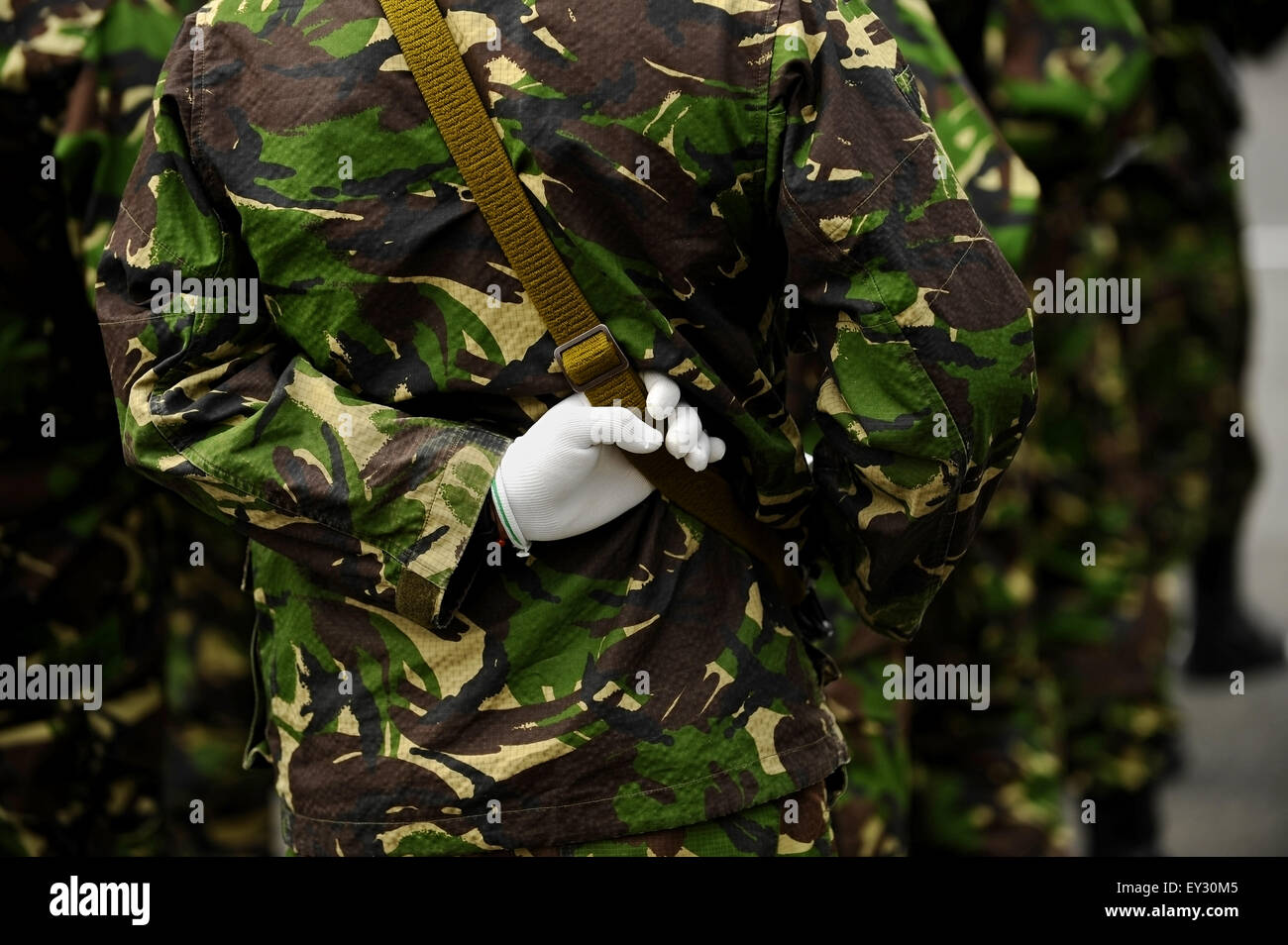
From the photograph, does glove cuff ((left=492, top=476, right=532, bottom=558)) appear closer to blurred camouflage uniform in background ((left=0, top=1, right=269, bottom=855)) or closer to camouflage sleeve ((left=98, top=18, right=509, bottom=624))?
camouflage sleeve ((left=98, top=18, right=509, bottom=624))

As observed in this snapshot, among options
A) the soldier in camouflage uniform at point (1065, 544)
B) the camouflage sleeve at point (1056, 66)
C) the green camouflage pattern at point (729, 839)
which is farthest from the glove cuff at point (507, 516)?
the camouflage sleeve at point (1056, 66)

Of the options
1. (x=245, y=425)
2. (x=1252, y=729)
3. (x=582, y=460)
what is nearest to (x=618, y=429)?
(x=582, y=460)

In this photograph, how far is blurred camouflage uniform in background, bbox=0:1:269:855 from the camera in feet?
9.17

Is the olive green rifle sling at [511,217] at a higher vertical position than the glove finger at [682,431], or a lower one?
higher

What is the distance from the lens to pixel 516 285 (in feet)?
6.17

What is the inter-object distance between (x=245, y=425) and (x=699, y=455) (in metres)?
0.48

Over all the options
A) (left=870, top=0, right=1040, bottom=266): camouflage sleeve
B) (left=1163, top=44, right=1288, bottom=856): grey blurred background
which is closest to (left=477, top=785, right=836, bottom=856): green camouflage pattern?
(left=870, top=0, right=1040, bottom=266): camouflage sleeve

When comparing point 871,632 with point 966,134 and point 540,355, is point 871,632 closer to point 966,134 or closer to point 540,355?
point 966,134

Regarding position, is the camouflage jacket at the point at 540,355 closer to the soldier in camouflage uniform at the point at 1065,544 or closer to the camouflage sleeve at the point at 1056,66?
the soldier in camouflage uniform at the point at 1065,544

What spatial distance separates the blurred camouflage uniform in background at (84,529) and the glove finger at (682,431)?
1290 millimetres

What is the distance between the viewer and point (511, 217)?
6.05ft

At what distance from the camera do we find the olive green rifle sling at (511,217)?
182 cm
